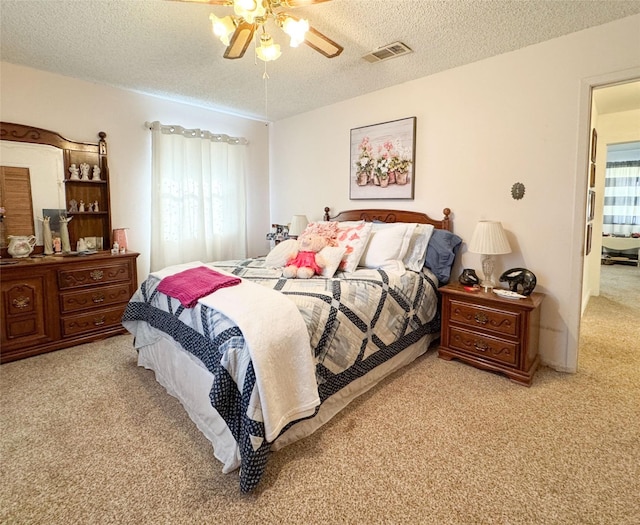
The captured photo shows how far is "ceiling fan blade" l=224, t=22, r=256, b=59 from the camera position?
1830 mm

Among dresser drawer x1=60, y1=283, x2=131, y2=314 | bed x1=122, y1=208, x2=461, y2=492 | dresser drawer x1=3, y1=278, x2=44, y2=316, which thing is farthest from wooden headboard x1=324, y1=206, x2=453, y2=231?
dresser drawer x1=3, y1=278, x2=44, y2=316

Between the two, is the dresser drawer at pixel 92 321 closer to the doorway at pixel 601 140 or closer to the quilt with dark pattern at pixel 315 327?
the quilt with dark pattern at pixel 315 327

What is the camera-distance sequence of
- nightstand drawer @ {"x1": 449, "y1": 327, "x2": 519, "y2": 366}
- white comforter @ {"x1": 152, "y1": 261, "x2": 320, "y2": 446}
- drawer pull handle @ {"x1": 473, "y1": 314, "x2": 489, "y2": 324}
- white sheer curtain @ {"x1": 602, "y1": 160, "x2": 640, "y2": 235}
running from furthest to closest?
white sheer curtain @ {"x1": 602, "y1": 160, "x2": 640, "y2": 235}, drawer pull handle @ {"x1": 473, "y1": 314, "x2": 489, "y2": 324}, nightstand drawer @ {"x1": 449, "y1": 327, "x2": 519, "y2": 366}, white comforter @ {"x1": 152, "y1": 261, "x2": 320, "y2": 446}

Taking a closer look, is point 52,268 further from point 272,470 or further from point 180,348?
point 272,470

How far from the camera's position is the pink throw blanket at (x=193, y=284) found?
2035 mm

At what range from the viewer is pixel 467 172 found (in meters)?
2.97

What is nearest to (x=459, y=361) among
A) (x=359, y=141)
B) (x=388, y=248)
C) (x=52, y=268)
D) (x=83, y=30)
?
(x=388, y=248)

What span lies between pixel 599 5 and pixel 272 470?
10.5ft

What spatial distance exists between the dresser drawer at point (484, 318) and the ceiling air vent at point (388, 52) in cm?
196

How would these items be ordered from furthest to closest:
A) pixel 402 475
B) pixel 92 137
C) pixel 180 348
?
1. pixel 92 137
2. pixel 180 348
3. pixel 402 475

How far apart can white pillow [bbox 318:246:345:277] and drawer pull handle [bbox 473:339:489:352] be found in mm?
1204

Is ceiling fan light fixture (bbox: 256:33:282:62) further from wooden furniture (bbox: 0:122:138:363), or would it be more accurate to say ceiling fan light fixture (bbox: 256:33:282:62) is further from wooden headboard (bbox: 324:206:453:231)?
wooden furniture (bbox: 0:122:138:363)

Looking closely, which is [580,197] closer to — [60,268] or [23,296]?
[60,268]

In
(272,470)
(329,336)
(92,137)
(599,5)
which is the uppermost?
(599,5)
